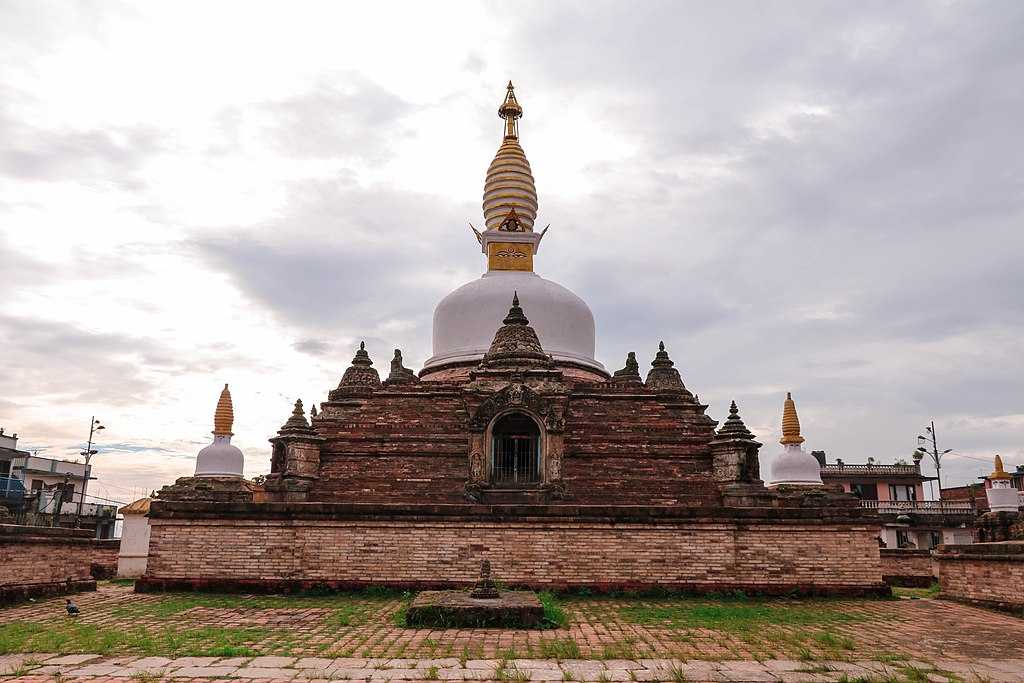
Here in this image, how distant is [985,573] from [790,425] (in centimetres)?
1764

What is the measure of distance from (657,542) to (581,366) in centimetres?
1608

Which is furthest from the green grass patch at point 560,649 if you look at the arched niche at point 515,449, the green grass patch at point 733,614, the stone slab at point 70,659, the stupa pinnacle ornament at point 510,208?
the stupa pinnacle ornament at point 510,208

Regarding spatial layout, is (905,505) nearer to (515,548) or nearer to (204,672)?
(515,548)

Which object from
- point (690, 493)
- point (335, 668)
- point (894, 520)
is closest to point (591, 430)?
point (690, 493)

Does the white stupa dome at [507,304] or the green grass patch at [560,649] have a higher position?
the white stupa dome at [507,304]

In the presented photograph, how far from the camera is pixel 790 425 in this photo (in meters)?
33.9

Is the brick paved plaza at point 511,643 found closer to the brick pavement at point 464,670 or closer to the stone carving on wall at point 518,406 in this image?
the brick pavement at point 464,670

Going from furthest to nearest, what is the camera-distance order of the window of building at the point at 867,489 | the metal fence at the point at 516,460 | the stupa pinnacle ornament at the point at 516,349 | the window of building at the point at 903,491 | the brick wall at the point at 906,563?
the window of building at the point at 867,489 < the window of building at the point at 903,491 < the stupa pinnacle ornament at the point at 516,349 < the brick wall at the point at 906,563 < the metal fence at the point at 516,460

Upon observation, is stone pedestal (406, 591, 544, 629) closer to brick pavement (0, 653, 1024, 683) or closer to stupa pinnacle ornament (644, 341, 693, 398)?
brick pavement (0, 653, 1024, 683)

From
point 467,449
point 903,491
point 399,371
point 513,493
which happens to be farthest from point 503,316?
point 903,491

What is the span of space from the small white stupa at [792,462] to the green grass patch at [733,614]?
1780cm

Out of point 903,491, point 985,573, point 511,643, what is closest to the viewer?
point 511,643

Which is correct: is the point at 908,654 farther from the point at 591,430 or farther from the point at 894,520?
the point at 894,520

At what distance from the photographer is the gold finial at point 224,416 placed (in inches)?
1108
